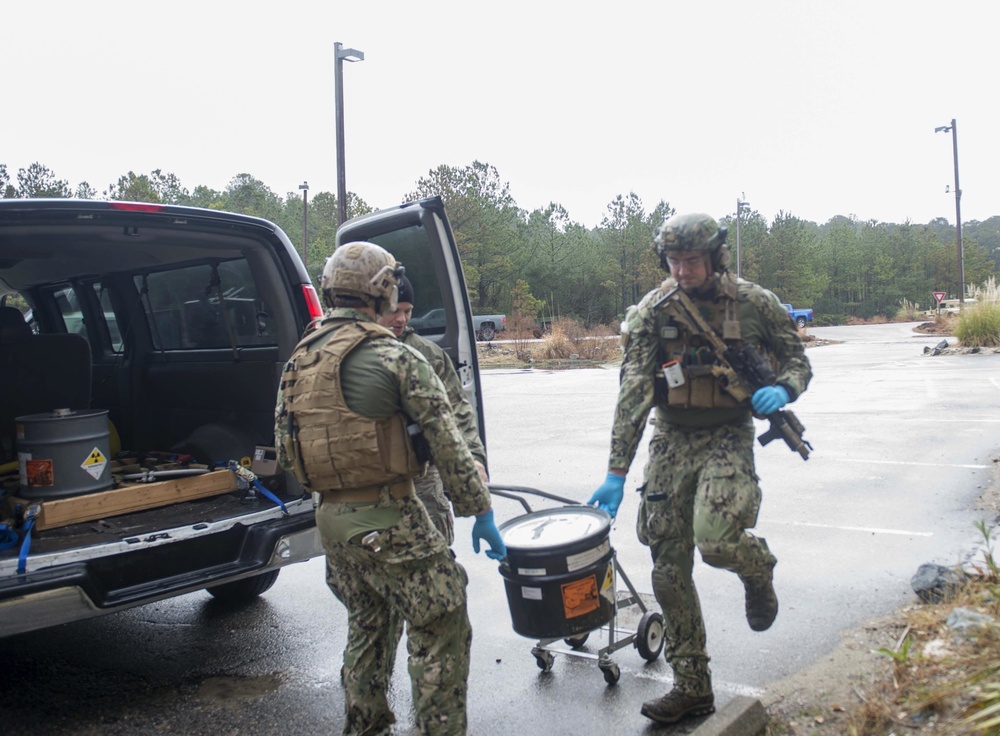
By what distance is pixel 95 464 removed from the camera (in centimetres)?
455

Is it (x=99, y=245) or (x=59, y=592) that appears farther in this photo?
(x=99, y=245)

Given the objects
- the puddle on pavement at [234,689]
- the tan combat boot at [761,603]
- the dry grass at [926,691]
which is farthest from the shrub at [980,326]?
the puddle on pavement at [234,689]

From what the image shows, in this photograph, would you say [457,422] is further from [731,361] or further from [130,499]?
[130,499]

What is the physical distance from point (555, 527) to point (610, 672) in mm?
762

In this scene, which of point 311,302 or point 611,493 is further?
point 311,302

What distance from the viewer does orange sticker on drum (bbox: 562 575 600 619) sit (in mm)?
3283

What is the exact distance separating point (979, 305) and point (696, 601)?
23567 mm

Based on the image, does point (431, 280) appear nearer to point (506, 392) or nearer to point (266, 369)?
point (266, 369)

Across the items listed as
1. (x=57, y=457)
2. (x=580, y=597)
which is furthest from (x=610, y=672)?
(x=57, y=457)

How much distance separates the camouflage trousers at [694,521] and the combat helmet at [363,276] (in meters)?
1.31

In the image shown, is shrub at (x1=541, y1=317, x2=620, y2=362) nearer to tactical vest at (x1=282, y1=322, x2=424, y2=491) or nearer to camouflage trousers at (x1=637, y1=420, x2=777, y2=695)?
camouflage trousers at (x1=637, y1=420, x2=777, y2=695)

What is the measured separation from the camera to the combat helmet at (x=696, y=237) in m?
3.40

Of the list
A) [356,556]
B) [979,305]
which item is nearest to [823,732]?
[356,556]

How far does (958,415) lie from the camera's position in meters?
11.5
